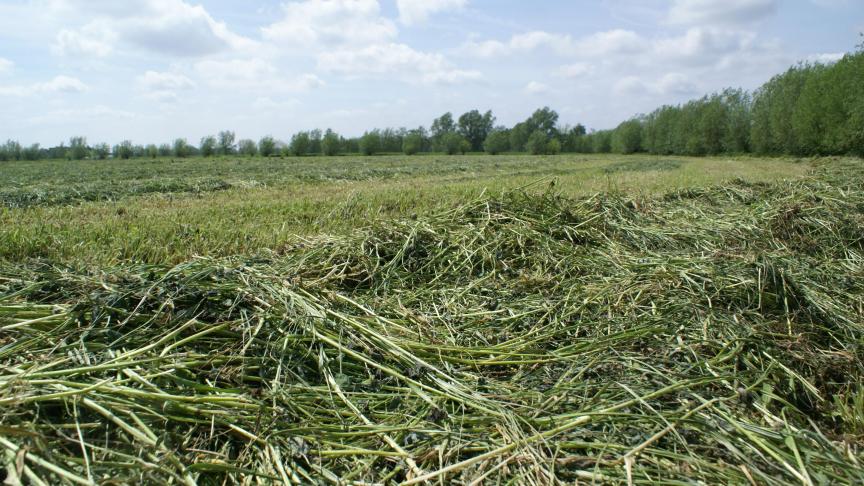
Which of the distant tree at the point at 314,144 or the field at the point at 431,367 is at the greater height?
the distant tree at the point at 314,144

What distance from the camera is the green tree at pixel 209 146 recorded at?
6109 centimetres

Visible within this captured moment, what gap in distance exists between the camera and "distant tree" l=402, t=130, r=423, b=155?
254 ft

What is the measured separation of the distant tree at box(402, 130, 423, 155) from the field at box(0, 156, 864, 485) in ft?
244

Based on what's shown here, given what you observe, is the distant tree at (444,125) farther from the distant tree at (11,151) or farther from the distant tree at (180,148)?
the distant tree at (11,151)

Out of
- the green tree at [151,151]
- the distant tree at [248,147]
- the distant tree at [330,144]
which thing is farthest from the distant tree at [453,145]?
the green tree at [151,151]

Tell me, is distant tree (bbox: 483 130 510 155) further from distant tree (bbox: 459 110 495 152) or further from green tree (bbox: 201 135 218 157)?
green tree (bbox: 201 135 218 157)

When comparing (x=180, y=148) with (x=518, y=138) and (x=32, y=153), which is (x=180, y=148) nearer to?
(x=32, y=153)

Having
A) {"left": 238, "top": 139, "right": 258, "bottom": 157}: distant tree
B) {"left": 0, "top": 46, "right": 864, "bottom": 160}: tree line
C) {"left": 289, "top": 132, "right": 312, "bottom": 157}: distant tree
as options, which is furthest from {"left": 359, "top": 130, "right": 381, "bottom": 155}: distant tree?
{"left": 238, "top": 139, "right": 258, "bottom": 157}: distant tree

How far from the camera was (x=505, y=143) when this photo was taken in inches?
3361

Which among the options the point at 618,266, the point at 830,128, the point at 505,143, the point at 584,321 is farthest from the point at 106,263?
the point at 505,143

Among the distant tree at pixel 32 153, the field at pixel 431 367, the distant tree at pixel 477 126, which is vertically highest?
the distant tree at pixel 477 126

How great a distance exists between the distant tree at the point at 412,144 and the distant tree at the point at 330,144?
11.5 metres

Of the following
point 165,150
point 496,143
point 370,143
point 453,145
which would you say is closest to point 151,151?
point 165,150

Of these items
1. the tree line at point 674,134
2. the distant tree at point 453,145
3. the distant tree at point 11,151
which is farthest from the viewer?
the distant tree at point 453,145
